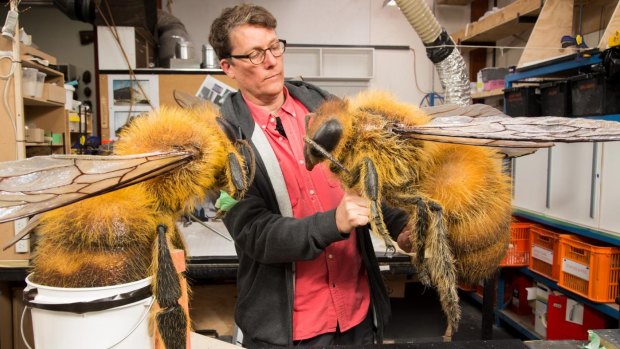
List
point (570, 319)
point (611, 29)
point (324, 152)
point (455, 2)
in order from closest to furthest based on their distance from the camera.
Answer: point (324, 152)
point (611, 29)
point (570, 319)
point (455, 2)

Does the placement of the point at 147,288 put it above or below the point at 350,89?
below

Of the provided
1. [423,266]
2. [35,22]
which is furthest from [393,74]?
[423,266]

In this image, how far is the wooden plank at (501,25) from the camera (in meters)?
4.04

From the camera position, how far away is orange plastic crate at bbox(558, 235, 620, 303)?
101 inches

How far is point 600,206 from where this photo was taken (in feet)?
8.56

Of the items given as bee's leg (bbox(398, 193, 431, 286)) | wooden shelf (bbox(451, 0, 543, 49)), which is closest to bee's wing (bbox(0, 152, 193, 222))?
bee's leg (bbox(398, 193, 431, 286))

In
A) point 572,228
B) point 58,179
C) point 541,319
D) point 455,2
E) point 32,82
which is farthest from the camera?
point 455,2

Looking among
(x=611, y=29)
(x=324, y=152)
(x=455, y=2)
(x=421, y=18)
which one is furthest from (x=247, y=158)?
(x=455, y=2)

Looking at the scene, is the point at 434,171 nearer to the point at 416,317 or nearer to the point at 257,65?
the point at 257,65

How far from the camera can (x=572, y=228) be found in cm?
286

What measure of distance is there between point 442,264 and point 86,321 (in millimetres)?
687

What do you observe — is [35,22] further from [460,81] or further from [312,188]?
[312,188]

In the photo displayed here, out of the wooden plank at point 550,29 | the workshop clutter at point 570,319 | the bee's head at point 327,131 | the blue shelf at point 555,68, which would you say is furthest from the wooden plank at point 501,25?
the bee's head at point 327,131

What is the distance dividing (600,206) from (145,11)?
4414 millimetres
